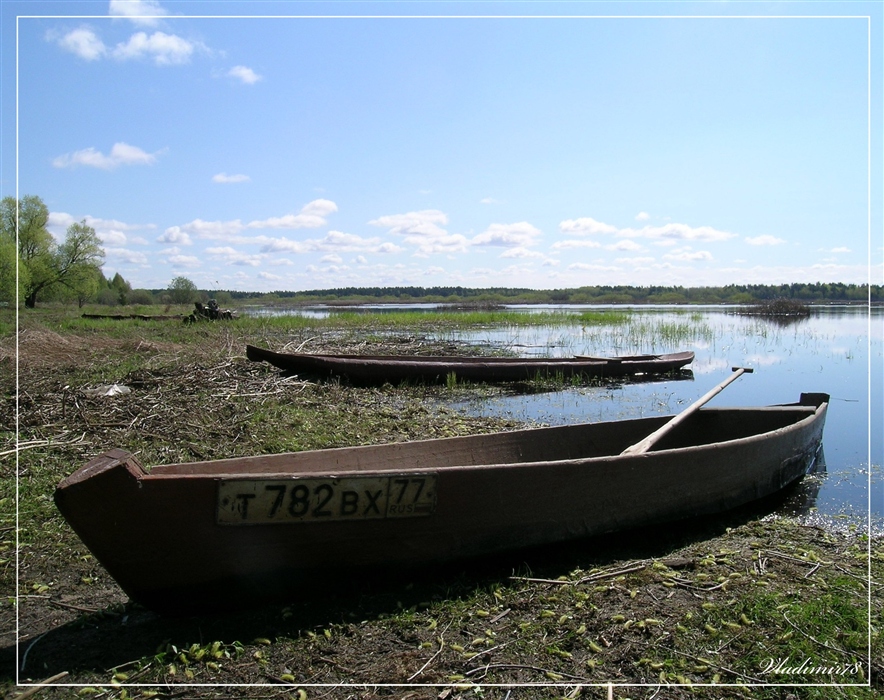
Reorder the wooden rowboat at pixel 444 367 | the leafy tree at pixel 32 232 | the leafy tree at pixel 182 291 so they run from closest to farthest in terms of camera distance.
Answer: the wooden rowboat at pixel 444 367 < the leafy tree at pixel 32 232 < the leafy tree at pixel 182 291

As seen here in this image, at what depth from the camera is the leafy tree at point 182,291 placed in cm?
4316

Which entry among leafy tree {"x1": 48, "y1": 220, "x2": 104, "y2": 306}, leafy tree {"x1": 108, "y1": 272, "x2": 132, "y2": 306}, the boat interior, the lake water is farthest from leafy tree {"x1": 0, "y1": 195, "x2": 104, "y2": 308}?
the boat interior

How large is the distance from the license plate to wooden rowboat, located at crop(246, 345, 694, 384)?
6.96m

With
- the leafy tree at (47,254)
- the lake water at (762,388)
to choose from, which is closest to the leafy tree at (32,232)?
the leafy tree at (47,254)

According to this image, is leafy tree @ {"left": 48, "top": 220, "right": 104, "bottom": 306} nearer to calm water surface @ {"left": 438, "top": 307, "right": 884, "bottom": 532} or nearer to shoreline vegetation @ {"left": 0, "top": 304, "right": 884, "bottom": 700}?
calm water surface @ {"left": 438, "top": 307, "right": 884, "bottom": 532}

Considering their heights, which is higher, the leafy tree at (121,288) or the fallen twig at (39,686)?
the leafy tree at (121,288)

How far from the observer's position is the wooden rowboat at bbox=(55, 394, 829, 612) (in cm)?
260

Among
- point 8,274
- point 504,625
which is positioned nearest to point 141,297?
point 8,274

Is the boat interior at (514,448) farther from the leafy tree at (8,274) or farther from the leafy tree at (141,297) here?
the leafy tree at (141,297)

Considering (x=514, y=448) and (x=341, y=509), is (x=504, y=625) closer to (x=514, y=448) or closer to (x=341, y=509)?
(x=341, y=509)

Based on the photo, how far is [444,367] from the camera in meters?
10.6

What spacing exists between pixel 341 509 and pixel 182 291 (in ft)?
147

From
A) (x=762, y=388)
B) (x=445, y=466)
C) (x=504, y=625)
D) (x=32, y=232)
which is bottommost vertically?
(x=504, y=625)

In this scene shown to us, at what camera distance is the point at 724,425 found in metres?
5.96
